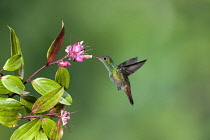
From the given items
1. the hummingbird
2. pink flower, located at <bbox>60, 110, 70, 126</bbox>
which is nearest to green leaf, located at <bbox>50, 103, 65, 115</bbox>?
pink flower, located at <bbox>60, 110, 70, 126</bbox>

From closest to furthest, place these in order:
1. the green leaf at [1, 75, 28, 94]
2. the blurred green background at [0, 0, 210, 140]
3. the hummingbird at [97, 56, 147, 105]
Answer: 1. the green leaf at [1, 75, 28, 94]
2. the hummingbird at [97, 56, 147, 105]
3. the blurred green background at [0, 0, 210, 140]

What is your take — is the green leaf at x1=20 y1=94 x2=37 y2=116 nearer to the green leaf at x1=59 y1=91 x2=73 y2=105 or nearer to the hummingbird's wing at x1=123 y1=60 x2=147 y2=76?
the green leaf at x1=59 y1=91 x2=73 y2=105

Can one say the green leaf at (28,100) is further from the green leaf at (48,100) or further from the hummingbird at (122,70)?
the hummingbird at (122,70)

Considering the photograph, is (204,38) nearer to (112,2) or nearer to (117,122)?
(112,2)

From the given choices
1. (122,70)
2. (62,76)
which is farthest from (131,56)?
(62,76)

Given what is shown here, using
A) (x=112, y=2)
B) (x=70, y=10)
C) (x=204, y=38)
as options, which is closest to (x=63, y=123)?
(x=70, y=10)

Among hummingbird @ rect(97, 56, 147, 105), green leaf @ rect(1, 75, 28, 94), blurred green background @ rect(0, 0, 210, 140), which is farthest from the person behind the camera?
blurred green background @ rect(0, 0, 210, 140)
